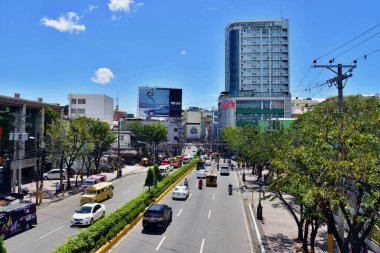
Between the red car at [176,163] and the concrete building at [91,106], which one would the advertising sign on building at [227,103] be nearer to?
the concrete building at [91,106]

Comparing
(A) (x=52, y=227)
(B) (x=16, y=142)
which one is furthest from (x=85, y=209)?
(B) (x=16, y=142)

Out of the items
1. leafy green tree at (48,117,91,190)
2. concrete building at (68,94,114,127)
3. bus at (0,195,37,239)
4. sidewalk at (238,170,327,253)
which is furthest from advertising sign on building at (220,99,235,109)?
bus at (0,195,37,239)

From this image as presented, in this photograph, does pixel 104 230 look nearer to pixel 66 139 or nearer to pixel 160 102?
pixel 66 139

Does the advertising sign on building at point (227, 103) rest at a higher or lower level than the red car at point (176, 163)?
higher

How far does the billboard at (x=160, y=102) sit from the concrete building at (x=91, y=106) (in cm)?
1344

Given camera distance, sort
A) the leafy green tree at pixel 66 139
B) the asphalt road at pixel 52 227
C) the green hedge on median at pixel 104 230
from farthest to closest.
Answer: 1. the leafy green tree at pixel 66 139
2. the asphalt road at pixel 52 227
3. the green hedge on median at pixel 104 230

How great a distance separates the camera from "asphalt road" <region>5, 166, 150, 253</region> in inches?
874

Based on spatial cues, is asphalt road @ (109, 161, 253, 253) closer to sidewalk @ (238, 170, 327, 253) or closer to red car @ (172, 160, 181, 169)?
sidewalk @ (238, 170, 327, 253)

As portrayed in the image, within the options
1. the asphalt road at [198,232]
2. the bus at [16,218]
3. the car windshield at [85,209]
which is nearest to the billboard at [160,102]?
the asphalt road at [198,232]

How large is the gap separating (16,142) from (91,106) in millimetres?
53683

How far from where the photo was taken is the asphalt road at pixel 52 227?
22.2 meters

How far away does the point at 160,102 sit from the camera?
110 m

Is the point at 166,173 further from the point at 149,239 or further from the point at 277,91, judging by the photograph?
the point at 277,91

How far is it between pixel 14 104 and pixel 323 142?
42.7 metres
